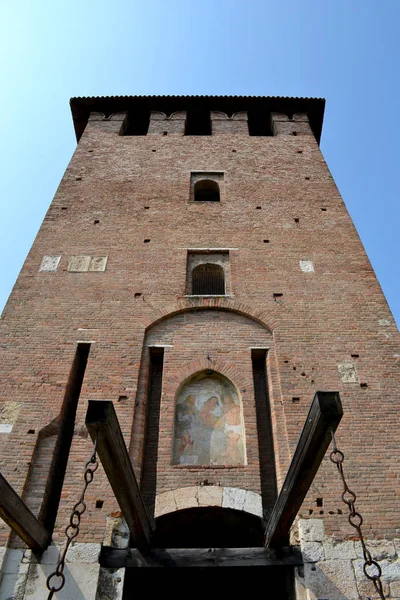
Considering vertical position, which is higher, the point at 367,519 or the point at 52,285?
the point at 52,285

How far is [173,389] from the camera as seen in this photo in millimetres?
6613

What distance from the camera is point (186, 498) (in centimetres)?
556

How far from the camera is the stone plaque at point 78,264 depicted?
8367 millimetres

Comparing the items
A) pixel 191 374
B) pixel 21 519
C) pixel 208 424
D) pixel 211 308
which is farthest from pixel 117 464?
pixel 211 308

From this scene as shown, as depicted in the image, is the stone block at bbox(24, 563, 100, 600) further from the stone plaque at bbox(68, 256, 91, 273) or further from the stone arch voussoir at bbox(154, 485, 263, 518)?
the stone plaque at bbox(68, 256, 91, 273)

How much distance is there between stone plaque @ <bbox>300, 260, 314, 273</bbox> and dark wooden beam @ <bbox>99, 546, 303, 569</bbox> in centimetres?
456

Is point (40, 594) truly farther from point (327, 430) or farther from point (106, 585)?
point (327, 430)

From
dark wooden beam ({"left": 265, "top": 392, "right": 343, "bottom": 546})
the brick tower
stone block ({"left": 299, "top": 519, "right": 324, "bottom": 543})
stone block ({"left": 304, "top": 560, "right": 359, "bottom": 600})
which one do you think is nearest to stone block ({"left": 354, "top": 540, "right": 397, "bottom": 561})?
the brick tower

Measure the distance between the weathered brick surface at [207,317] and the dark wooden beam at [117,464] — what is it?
77 cm

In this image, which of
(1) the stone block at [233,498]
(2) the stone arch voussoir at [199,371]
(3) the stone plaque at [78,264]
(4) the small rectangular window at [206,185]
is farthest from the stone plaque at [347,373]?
(4) the small rectangular window at [206,185]

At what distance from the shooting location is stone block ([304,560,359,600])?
486cm

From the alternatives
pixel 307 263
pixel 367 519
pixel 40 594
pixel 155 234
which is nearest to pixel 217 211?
pixel 155 234

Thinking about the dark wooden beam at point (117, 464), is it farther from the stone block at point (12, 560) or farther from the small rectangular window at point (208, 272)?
the small rectangular window at point (208, 272)

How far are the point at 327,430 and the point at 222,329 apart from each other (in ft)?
12.1
